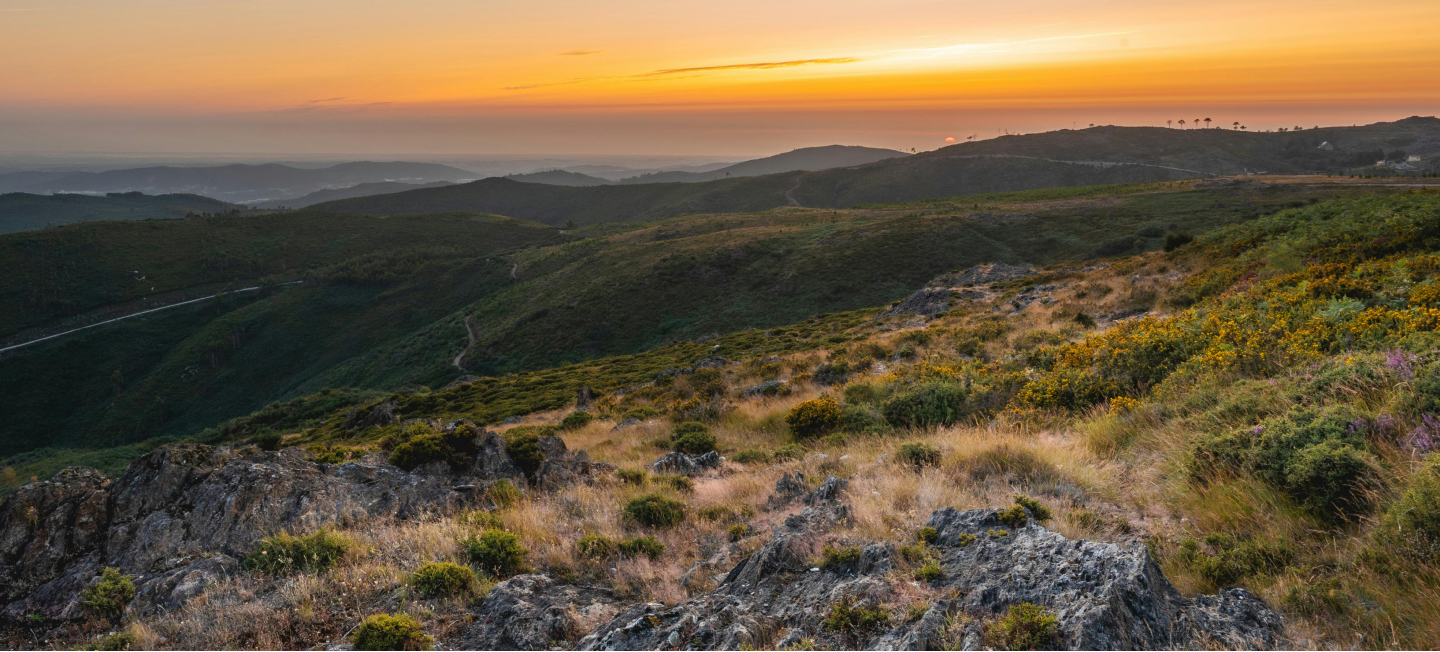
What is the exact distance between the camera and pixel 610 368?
43.6 metres

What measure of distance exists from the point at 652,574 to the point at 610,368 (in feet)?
124


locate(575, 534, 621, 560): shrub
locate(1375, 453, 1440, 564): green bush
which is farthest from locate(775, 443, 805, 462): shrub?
locate(1375, 453, 1440, 564): green bush

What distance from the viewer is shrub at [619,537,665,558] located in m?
7.08

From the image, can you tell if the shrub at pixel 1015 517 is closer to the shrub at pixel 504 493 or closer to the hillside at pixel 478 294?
the shrub at pixel 504 493

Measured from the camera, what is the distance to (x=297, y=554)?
22.8ft

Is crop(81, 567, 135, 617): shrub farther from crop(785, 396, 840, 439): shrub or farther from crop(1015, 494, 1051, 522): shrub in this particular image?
crop(785, 396, 840, 439): shrub

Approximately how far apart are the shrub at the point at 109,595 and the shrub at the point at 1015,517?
1008 cm

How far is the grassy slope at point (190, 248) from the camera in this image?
105m

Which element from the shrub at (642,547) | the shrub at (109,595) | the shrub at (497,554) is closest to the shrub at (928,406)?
the shrub at (642,547)

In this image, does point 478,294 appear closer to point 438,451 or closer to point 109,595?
point 438,451

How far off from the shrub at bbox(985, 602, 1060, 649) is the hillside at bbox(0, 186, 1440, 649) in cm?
2

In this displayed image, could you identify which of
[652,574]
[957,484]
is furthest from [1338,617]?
[652,574]

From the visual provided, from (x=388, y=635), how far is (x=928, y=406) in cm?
1057

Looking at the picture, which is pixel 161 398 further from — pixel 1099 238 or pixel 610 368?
pixel 1099 238
